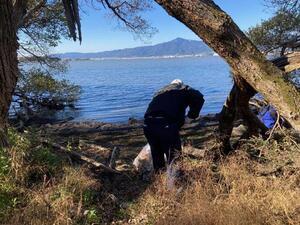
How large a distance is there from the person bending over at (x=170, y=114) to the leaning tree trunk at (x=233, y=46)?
1.50 metres

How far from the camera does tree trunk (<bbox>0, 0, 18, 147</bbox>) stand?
7355mm

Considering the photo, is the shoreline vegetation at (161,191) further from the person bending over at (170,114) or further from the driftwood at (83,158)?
the person bending over at (170,114)

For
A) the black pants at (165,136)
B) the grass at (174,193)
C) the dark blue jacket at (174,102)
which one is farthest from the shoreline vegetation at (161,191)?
the dark blue jacket at (174,102)

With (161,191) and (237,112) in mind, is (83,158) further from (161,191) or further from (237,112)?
(237,112)

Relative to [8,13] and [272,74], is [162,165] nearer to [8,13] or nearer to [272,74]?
[272,74]

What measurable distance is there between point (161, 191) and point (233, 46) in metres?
2.13

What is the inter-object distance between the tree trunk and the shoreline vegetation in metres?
0.47

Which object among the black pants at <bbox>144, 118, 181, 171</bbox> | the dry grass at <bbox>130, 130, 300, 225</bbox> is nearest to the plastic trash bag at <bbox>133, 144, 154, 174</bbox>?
the black pants at <bbox>144, 118, 181, 171</bbox>

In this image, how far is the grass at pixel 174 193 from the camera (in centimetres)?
537

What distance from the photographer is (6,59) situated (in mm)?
7465

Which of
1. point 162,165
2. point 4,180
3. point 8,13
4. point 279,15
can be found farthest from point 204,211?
point 279,15

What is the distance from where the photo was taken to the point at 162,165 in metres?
7.67

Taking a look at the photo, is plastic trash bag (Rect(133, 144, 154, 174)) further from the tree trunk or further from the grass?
the tree trunk

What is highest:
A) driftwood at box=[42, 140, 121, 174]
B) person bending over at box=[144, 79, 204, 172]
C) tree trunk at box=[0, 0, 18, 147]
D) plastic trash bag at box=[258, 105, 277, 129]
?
tree trunk at box=[0, 0, 18, 147]
